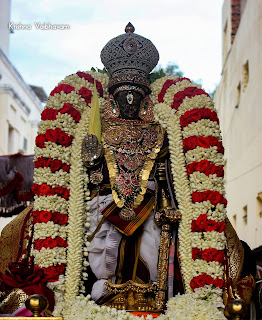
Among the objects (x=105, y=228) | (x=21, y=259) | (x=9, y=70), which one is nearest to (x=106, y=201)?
(x=105, y=228)

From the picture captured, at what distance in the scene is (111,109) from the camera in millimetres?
5793

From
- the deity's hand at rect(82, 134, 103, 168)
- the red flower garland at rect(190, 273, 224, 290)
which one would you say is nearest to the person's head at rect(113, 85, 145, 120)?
the deity's hand at rect(82, 134, 103, 168)

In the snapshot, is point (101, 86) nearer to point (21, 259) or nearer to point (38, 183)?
point (38, 183)

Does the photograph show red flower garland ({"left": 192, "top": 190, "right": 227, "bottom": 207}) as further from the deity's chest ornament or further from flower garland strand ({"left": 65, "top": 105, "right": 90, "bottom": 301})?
flower garland strand ({"left": 65, "top": 105, "right": 90, "bottom": 301})

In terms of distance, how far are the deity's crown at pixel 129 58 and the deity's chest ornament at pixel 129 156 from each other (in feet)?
1.41

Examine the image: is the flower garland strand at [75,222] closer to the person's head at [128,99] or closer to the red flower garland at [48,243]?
the red flower garland at [48,243]

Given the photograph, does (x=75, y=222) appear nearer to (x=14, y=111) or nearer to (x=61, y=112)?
(x=61, y=112)

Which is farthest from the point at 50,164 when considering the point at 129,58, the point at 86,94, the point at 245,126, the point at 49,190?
the point at 245,126

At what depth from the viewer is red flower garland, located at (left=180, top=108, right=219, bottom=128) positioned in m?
5.52

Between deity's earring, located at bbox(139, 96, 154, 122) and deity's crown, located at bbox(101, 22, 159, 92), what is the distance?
13 centimetres

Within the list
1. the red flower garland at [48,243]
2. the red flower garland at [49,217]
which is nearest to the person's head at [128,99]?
the red flower garland at [49,217]

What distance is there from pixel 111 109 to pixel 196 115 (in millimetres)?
896

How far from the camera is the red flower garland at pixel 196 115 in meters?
5.52

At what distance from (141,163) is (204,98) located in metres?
0.92
